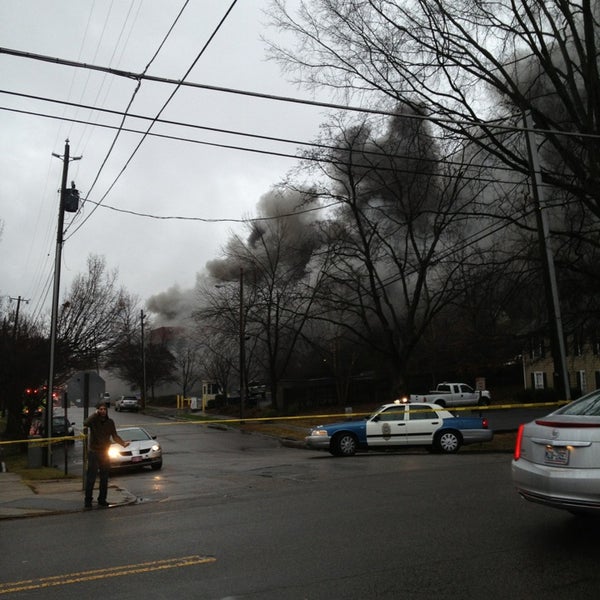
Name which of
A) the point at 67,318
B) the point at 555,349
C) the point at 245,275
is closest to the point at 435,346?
the point at 245,275

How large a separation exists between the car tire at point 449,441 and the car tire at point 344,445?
2.23 meters

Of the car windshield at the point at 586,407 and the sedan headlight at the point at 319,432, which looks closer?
the car windshield at the point at 586,407

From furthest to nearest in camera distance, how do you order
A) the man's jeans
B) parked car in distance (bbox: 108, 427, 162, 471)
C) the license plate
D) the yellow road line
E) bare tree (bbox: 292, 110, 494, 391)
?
1. bare tree (bbox: 292, 110, 494, 391)
2. parked car in distance (bbox: 108, 427, 162, 471)
3. the man's jeans
4. the license plate
5. the yellow road line

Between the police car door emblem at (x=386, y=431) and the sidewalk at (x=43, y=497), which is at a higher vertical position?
the police car door emblem at (x=386, y=431)

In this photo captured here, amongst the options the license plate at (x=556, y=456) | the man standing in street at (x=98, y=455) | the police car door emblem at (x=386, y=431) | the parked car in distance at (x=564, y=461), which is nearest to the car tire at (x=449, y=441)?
the police car door emblem at (x=386, y=431)

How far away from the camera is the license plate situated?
208 inches

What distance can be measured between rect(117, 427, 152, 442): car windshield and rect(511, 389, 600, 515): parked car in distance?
13.9m

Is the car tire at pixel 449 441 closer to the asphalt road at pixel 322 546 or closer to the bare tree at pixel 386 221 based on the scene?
the asphalt road at pixel 322 546

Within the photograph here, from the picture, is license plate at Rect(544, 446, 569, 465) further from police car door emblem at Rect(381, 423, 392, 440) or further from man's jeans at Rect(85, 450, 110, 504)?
police car door emblem at Rect(381, 423, 392, 440)

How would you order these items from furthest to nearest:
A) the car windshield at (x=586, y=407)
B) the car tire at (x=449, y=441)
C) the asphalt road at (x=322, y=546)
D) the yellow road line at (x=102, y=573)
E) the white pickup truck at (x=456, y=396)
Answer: the white pickup truck at (x=456, y=396) < the car tire at (x=449, y=441) < the car windshield at (x=586, y=407) < the yellow road line at (x=102, y=573) < the asphalt road at (x=322, y=546)

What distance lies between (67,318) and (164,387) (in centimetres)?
5535

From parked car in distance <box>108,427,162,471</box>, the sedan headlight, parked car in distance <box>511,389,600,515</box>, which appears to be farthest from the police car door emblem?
parked car in distance <box>511,389,600,515</box>

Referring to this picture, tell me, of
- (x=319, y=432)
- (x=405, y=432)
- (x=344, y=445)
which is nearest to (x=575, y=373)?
(x=405, y=432)

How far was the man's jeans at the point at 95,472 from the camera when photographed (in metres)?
10.1
